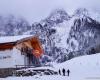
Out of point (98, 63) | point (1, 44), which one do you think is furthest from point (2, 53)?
point (98, 63)

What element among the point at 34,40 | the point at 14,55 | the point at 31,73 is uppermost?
the point at 34,40

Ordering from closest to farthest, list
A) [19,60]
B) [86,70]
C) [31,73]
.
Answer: [31,73] → [19,60] → [86,70]

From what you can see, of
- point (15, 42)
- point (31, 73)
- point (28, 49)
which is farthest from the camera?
point (28, 49)

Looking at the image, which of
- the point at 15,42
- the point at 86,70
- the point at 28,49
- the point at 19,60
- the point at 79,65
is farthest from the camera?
the point at 79,65

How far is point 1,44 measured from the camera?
132ft

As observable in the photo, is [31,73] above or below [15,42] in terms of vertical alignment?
below

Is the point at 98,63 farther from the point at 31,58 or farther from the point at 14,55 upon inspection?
the point at 14,55

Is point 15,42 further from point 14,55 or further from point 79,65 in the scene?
point 79,65

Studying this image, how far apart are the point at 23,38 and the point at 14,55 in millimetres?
2814

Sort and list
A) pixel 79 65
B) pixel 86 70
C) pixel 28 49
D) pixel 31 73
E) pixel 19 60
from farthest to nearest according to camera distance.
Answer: pixel 79 65, pixel 86 70, pixel 28 49, pixel 19 60, pixel 31 73

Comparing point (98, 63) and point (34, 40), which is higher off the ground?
point (34, 40)

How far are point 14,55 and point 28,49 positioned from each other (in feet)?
28.6

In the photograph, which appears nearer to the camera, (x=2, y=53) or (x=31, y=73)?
(x=31, y=73)

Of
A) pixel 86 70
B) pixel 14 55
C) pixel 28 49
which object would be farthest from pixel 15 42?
pixel 86 70
